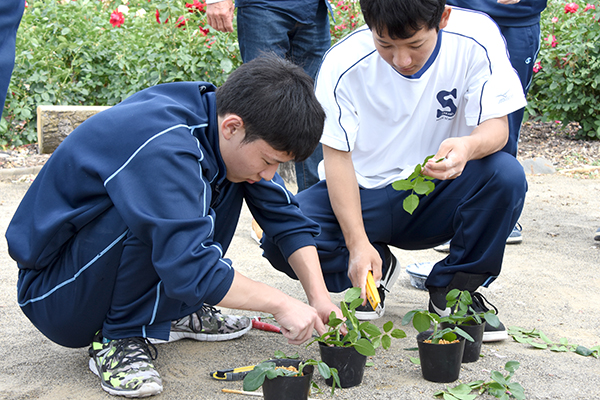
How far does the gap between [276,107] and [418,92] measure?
0.84 meters

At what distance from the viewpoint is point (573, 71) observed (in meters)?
6.51

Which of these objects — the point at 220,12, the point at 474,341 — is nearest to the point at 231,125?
the point at 474,341

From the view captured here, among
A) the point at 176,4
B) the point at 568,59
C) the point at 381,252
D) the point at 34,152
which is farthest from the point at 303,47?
the point at 568,59

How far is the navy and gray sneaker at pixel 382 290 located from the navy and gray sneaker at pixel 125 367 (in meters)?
0.85

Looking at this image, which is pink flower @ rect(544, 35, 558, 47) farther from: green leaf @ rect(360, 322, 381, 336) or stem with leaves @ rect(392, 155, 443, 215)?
green leaf @ rect(360, 322, 381, 336)

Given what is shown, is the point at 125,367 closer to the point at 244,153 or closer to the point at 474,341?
the point at 244,153

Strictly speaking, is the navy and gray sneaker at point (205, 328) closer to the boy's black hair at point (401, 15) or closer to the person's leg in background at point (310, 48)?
the boy's black hair at point (401, 15)

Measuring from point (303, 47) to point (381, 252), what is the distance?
1.46 m

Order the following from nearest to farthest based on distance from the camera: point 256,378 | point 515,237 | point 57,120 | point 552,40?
point 256,378 → point 515,237 → point 57,120 → point 552,40

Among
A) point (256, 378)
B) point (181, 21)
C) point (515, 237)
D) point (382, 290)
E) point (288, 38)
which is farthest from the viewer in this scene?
point (181, 21)

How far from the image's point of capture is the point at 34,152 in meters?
5.79

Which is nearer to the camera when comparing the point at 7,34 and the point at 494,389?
the point at 7,34

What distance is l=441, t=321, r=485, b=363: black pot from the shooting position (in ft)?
6.21

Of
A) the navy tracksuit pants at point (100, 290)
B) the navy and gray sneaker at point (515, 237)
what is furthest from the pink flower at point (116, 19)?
the navy tracksuit pants at point (100, 290)
